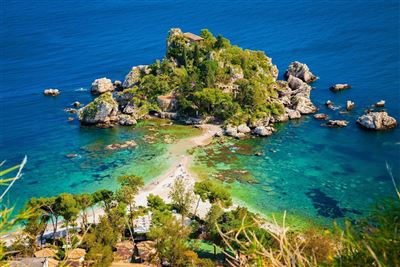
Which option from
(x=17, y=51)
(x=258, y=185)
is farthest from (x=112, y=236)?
(x=17, y=51)

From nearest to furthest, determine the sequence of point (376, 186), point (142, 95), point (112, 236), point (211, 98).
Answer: point (112, 236) → point (376, 186) → point (211, 98) → point (142, 95)

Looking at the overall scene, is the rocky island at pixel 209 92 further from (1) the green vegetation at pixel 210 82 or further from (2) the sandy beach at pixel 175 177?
(2) the sandy beach at pixel 175 177

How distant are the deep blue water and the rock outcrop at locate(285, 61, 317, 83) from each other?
174 centimetres

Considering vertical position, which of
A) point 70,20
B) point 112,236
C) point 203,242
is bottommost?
point 203,242

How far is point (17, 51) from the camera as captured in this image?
12294cm

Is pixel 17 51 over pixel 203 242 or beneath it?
over

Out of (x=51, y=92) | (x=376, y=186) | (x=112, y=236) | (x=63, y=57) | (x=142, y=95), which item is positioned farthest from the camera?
(x=63, y=57)

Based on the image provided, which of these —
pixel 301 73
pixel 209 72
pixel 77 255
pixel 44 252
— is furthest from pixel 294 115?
pixel 44 252

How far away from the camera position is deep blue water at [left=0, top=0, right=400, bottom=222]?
190 feet

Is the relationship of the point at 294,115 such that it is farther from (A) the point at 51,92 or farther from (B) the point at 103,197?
(A) the point at 51,92

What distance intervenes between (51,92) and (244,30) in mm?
56939

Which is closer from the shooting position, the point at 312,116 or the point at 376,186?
the point at 376,186

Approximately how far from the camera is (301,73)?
87000 mm

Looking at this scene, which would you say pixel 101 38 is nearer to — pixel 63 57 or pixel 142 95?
pixel 63 57
